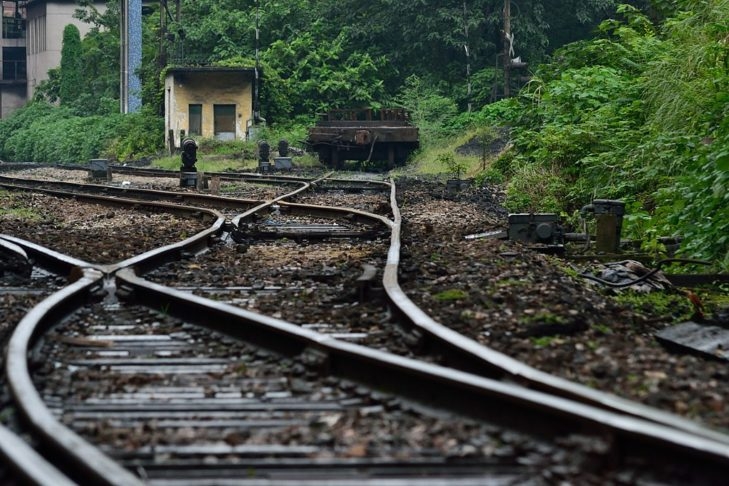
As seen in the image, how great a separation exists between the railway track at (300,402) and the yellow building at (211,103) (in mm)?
34152

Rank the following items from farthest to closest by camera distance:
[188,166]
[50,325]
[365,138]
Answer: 1. [365,138]
2. [188,166]
3. [50,325]

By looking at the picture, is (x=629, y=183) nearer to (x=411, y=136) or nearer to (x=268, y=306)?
(x=268, y=306)

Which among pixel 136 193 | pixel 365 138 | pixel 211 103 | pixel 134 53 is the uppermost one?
pixel 134 53

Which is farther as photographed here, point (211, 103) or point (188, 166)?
point (211, 103)

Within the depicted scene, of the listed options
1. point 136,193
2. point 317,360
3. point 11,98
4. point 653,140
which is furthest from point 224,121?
point 11,98

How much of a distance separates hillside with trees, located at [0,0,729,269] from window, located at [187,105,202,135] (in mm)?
1591

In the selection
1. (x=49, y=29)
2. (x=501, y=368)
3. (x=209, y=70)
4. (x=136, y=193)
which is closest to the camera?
(x=501, y=368)

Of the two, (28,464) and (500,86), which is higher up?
(500,86)

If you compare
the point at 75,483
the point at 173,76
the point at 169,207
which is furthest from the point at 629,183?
the point at 173,76

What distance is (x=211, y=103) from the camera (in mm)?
40250

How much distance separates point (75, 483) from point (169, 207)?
1068cm

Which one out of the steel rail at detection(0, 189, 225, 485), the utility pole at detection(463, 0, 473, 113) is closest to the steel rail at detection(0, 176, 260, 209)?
the steel rail at detection(0, 189, 225, 485)

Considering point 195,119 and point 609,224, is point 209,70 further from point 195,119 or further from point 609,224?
point 609,224

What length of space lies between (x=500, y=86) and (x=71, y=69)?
92.2ft
